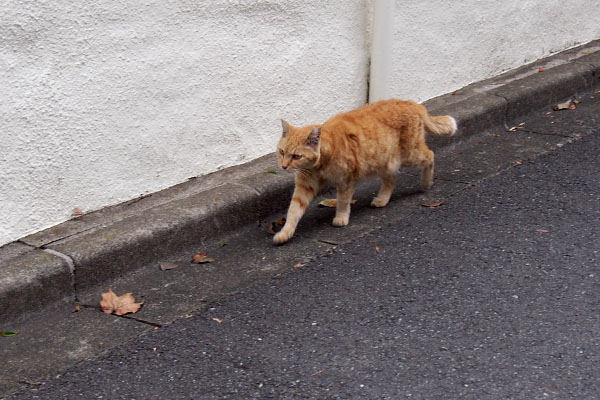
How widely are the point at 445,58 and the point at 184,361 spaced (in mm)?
3714

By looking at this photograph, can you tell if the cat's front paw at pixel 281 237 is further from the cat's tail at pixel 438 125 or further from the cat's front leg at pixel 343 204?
the cat's tail at pixel 438 125

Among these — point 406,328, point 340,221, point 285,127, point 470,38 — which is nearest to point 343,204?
point 340,221

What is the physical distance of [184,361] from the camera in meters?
3.14

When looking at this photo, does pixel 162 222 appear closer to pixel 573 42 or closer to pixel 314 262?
pixel 314 262

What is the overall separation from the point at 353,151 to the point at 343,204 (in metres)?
0.29

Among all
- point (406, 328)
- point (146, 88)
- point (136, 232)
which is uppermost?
point (146, 88)

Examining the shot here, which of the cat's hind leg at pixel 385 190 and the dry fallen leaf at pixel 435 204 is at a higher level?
the cat's hind leg at pixel 385 190

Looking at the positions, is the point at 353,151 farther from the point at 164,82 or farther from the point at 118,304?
the point at 118,304

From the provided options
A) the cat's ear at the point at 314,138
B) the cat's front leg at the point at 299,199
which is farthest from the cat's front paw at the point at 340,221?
the cat's ear at the point at 314,138

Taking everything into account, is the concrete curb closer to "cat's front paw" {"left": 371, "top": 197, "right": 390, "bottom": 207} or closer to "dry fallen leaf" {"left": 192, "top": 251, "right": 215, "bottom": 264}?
"dry fallen leaf" {"left": 192, "top": 251, "right": 215, "bottom": 264}

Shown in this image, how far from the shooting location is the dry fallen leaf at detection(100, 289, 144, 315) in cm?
358

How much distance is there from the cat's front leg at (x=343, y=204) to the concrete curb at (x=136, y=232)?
1.21 ft

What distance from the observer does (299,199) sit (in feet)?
14.4

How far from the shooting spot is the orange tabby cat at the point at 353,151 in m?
4.26
